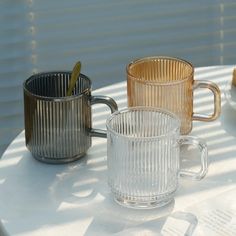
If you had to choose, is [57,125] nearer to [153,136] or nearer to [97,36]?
[153,136]

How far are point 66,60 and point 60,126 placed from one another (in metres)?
0.91

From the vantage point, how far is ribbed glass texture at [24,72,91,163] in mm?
1017

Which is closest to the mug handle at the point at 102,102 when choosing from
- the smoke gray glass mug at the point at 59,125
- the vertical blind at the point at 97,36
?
the smoke gray glass mug at the point at 59,125

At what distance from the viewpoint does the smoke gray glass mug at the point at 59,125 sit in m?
1.02

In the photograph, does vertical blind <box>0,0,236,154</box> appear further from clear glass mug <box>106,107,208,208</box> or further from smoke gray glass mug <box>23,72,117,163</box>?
clear glass mug <box>106,107,208,208</box>

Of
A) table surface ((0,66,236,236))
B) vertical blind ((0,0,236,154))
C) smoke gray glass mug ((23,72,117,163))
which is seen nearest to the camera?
table surface ((0,66,236,236))

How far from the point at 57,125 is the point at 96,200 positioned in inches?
4.9

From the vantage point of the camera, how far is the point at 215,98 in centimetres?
109

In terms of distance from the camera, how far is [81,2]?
1886 mm

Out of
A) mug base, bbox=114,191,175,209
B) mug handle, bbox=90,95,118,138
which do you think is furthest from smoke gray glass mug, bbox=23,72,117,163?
mug base, bbox=114,191,175,209

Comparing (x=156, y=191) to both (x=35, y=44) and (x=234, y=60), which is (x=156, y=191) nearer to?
(x=35, y=44)

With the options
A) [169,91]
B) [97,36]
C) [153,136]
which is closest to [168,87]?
[169,91]

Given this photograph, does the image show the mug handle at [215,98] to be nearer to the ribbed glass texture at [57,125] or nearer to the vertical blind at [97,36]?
the ribbed glass texture at [57,125]

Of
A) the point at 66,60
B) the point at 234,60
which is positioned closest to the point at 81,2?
the point at 66,60
